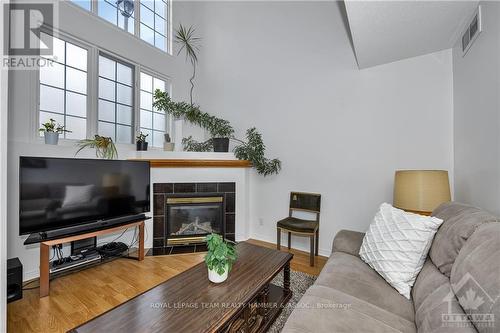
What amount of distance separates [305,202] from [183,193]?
5.52 feet

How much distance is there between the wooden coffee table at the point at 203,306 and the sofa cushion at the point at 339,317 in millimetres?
319

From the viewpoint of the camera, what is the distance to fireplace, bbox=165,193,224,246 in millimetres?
3176

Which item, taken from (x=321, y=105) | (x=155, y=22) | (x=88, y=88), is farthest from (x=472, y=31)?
(x=155, y=22)

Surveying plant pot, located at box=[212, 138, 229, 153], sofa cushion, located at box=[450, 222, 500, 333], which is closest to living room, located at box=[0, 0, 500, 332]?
sofa cushion, located at box=[450, 222, 500, 333]

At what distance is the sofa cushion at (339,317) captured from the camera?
3.44 feet

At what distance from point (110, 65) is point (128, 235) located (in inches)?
92.2

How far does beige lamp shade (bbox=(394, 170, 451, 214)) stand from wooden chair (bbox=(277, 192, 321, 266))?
3.57ft

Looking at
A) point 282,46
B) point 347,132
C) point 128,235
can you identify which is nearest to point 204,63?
point 282,46

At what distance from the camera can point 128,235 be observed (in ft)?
10.2

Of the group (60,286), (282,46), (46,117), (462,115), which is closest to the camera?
(462,115)

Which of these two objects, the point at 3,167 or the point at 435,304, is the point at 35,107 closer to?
the point at 3,167

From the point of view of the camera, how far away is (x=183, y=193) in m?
3.20

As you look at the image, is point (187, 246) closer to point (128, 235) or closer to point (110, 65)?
point (128, 235)

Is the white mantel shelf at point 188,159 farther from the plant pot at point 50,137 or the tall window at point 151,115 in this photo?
the plant pot at point 50,137
